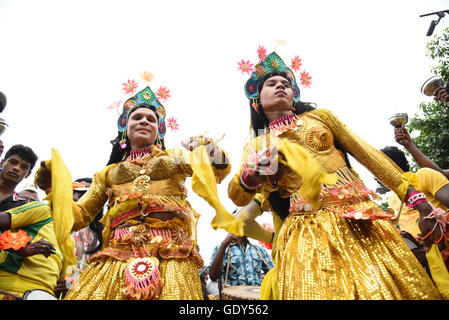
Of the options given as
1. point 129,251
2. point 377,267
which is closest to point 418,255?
point 377,267

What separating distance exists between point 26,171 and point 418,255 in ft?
13.4

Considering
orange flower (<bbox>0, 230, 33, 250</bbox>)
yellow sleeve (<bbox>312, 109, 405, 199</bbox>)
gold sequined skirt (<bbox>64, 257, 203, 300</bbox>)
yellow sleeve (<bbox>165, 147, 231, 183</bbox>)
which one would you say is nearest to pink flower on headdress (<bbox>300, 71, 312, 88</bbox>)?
yellow sleeve (<bbox>312, 109, 405, 199</bbox>)

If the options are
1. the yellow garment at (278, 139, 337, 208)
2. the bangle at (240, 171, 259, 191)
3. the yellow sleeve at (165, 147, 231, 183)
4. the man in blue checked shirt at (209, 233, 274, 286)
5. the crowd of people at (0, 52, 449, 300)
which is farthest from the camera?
the man in blue checked shirt at (209, 233, 274, 286)

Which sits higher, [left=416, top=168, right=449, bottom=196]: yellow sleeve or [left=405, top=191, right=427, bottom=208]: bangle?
[left=416, top=168, right=449, bottom=196]: yellow sleeve

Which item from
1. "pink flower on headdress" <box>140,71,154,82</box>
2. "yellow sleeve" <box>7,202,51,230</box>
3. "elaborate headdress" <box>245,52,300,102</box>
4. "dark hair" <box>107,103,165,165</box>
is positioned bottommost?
"yellow sleeve" <box>7,202,51,230</box>

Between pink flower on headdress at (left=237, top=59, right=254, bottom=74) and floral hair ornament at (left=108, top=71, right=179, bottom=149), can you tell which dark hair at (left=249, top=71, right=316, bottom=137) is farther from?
floral hair ornament at (left=108, top=71, right=179, bottom=149)

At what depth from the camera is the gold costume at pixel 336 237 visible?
162 centimetres

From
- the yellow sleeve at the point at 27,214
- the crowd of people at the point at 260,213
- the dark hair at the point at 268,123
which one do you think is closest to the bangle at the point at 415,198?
the crowd of people at the point at 260,213

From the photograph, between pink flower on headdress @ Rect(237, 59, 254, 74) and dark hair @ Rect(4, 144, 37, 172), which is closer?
pink flower on headdress @ Rect(237, 59, 254, 74)

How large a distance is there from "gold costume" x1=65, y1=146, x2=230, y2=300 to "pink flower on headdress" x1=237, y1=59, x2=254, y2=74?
97 cm

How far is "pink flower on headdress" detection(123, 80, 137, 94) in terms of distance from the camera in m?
3.33
